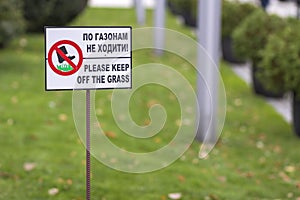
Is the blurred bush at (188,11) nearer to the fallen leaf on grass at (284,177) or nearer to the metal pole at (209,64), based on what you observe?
the metal pole at (209,64)

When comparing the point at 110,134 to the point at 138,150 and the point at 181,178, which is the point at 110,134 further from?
the point at 181,178

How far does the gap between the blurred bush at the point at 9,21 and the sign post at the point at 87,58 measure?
7.87 metres

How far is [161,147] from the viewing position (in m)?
7.41

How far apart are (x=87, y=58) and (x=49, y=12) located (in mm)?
10458

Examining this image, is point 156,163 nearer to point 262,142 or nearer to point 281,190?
point 281,190

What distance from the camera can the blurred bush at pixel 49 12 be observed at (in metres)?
13.5

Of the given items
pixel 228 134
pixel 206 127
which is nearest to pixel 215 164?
pixel 206 127

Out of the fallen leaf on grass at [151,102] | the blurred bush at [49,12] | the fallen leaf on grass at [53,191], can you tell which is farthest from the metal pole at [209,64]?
the blurred bush at [49,12]

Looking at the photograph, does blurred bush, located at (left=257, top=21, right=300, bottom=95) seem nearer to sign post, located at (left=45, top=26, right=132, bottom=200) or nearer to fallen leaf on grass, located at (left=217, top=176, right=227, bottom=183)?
fallen leaf on grass, located at (left=217, top=176, right=227, bottom=183)

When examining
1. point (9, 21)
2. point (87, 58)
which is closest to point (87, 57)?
point (87, 58)

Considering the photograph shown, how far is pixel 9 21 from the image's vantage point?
1154 centimetres

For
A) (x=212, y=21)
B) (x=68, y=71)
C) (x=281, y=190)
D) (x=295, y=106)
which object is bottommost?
(x=281, y=190)

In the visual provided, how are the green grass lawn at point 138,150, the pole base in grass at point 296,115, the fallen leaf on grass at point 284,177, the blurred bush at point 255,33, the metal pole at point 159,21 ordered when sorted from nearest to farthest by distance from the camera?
the green grass lawn at point 138,150 → the fallen leaf on grass at point 284,177 → the pole base in grass at point 296,115 → the blurred bush at point 255,33 → the metal pole at point 159,21

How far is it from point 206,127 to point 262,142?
0.74 m
